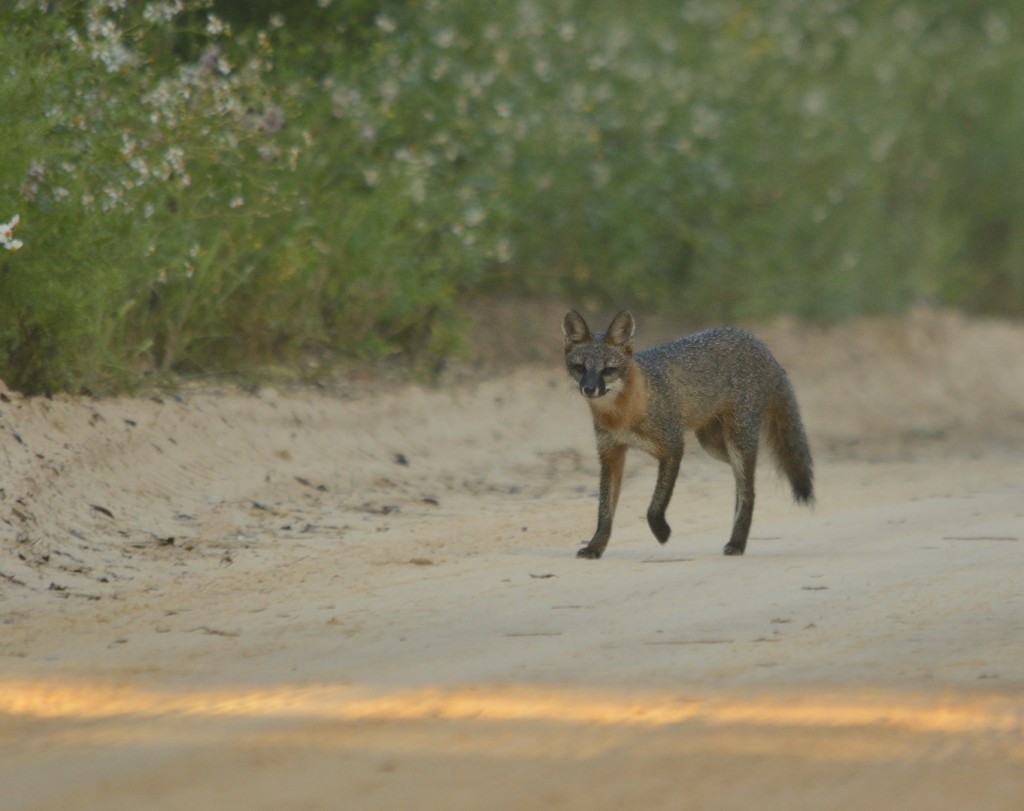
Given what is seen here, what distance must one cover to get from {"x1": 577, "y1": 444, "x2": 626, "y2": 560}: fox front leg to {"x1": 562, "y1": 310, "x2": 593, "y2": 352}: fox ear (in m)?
0.49

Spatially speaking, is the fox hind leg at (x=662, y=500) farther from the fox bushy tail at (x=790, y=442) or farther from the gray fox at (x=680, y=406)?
the fox bushy tail at (x=790, y=442)

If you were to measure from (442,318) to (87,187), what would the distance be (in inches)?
161

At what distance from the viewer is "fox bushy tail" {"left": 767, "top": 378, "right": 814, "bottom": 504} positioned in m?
8.17

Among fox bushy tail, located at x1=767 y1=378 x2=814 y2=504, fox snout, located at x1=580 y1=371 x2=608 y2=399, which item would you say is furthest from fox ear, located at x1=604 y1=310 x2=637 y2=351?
fox bushy tail, located at x1=767 y1=378 x2=814 y2=504

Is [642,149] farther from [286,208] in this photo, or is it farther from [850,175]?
[286,208]

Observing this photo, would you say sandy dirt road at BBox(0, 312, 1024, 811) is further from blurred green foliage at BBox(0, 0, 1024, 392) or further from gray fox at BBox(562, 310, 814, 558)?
blurred green foliage at BBox(0, 0, 1024, 392)

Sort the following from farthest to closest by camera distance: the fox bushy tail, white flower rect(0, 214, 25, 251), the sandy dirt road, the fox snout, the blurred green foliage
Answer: the blurred green foliage → the fox bushy tail → white flower rect(0, 214, 25, 251) → the fox snout → the sandy dirt road

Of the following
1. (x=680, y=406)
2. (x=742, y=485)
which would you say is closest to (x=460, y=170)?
(x=680, y=406)

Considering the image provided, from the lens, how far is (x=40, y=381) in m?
8.32

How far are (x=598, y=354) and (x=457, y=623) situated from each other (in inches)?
73.9

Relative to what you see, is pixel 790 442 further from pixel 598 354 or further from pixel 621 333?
pixel 598 354

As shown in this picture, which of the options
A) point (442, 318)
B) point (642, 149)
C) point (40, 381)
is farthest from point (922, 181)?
point (40, 381)

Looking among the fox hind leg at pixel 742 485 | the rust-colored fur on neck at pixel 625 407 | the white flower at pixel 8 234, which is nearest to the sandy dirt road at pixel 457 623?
the fox hind leg at pixel 742 485

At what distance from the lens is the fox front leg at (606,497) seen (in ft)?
23.6
